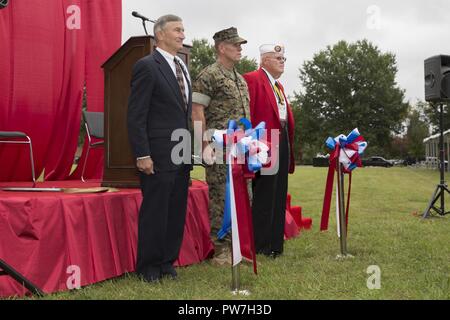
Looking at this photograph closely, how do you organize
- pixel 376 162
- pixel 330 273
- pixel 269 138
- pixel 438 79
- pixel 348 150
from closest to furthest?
1. pixel 330 273
2. pixel 269 138
3. pixel 348 150
4. pixel 438 79
5. pixel 376 162

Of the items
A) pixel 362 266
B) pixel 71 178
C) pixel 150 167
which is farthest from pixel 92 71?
pixel 362 266

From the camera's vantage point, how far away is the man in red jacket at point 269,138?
4.55m

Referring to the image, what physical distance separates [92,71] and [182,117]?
301cm

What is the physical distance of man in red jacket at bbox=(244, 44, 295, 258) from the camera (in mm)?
4551

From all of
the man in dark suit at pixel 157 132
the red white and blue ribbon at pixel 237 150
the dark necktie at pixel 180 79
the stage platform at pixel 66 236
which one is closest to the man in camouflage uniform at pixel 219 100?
the dark necktie at pixel 180 79

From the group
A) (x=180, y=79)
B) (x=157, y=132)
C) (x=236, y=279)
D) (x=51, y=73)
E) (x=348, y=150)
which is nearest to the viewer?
(x=236, y=279)

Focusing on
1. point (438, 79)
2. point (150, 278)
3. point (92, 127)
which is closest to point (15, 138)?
point (92, 127)

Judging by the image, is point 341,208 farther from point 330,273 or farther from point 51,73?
point 51,73

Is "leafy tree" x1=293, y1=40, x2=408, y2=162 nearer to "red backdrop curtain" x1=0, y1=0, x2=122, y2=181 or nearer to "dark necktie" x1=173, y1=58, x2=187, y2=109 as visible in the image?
"red backdrop curtain" x1=0, y1=0, x2=122, y2=181

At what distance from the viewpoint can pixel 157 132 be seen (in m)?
3.49

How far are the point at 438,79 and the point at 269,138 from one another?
411 centimetres

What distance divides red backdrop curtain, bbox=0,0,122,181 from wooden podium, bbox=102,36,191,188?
145cm

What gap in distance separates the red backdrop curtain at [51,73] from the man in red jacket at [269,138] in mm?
2242
